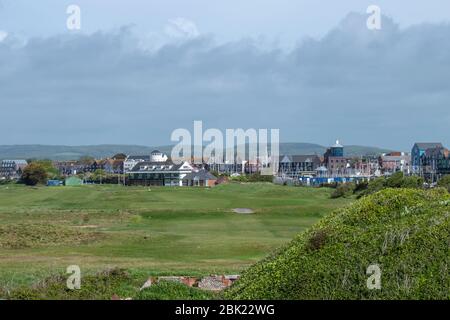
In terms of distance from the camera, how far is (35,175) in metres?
156

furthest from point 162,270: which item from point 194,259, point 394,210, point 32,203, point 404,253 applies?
point 32,203

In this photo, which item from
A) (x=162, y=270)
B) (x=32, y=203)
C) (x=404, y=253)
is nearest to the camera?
(x=404, y=253)

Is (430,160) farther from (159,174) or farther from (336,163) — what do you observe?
(159,174)

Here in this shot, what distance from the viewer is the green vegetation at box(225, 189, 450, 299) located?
1816 cm

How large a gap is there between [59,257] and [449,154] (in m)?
135

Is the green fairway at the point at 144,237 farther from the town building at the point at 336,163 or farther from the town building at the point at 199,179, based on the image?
the town building at the point at 336,163

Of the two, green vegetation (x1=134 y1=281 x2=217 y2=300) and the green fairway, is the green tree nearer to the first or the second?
the green fairway

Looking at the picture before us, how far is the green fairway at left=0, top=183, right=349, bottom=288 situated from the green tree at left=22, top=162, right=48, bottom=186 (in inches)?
2891

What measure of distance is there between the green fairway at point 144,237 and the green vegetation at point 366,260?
29.2 ft

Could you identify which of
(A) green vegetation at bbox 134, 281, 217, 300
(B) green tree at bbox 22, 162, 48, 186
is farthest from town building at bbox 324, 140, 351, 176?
(A) green vegetation at bbox 134, 281, 217, 300

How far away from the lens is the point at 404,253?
18.9 metres

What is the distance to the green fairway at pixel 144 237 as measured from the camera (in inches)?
1348

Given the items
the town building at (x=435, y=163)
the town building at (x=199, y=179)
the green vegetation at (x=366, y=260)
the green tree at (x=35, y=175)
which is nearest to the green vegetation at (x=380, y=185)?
the town building at (x=199, y=179)
